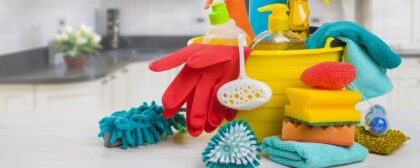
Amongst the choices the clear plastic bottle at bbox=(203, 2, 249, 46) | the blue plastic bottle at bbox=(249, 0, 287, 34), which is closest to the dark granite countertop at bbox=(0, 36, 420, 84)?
the blue plastic bottle at bbox=(249, 0, 287, 34)

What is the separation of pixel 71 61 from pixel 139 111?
2202mm

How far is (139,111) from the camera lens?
0.95 metres

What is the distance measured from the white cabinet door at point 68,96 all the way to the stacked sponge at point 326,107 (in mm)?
1926

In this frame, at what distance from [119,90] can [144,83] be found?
7.8 inches

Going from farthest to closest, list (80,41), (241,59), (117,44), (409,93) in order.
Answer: (117,44) < (409,93) < (80,41) < (241,59)

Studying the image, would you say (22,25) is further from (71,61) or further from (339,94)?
(339,94)

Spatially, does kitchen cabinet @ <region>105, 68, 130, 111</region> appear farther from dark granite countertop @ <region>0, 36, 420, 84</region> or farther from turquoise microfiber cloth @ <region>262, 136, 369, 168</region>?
turquoise microfiber cloth @ <region>262, 136, 369, 168</region>

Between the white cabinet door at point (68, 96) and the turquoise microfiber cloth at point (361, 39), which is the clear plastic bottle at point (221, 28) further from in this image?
the white cabinet door at point (68, 96)

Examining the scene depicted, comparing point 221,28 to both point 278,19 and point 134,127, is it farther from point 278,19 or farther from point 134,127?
point 134,127

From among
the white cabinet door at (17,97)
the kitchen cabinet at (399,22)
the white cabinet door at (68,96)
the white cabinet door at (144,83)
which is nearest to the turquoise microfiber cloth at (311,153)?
the white cabinet door at (68,96)

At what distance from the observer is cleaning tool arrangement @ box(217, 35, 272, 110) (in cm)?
84

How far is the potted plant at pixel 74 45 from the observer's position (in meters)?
3.07

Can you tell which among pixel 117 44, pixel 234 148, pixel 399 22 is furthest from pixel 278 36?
pixel 117 44

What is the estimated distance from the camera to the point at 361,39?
3.05 feet
